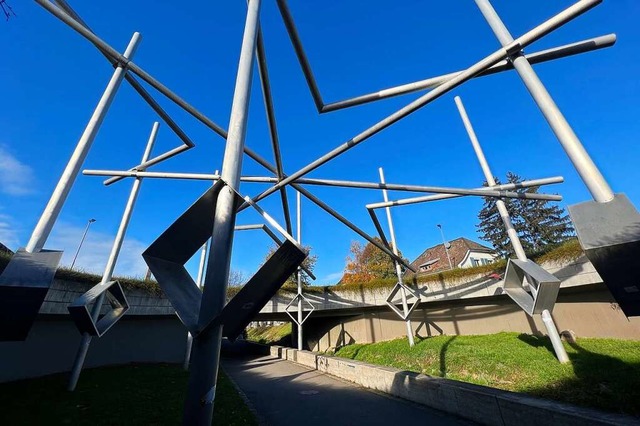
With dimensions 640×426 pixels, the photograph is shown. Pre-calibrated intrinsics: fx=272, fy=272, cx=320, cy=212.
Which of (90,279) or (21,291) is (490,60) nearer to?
(21,291)

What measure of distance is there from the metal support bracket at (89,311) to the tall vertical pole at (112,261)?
0.29 meters

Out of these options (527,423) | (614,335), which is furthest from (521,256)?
(614,335)

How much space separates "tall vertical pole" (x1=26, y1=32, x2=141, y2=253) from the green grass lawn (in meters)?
5.31

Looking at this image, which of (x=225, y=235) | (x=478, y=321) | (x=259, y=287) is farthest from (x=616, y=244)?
(x=478, y=321)

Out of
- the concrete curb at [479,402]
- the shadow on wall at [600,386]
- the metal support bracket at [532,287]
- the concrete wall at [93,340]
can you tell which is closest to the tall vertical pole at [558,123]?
the concrete curb at [479,402]

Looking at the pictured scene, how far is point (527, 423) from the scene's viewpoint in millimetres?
5141

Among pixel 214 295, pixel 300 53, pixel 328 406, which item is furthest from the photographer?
pixel 328 406

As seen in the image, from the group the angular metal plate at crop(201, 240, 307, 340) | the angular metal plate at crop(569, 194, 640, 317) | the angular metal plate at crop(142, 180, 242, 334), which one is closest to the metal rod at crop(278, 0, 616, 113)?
the angular metal plate at crop(569, 194, 640, 317)

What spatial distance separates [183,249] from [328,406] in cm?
781

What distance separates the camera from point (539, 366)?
8.76 metres

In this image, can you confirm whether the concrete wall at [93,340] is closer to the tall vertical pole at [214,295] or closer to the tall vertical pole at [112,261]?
the tall vertical pole at [112,261]

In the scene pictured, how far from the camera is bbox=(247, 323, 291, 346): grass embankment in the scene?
112 ft

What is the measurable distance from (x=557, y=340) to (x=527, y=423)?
202 inches

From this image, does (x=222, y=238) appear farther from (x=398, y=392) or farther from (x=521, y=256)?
(x=521, y=256)
